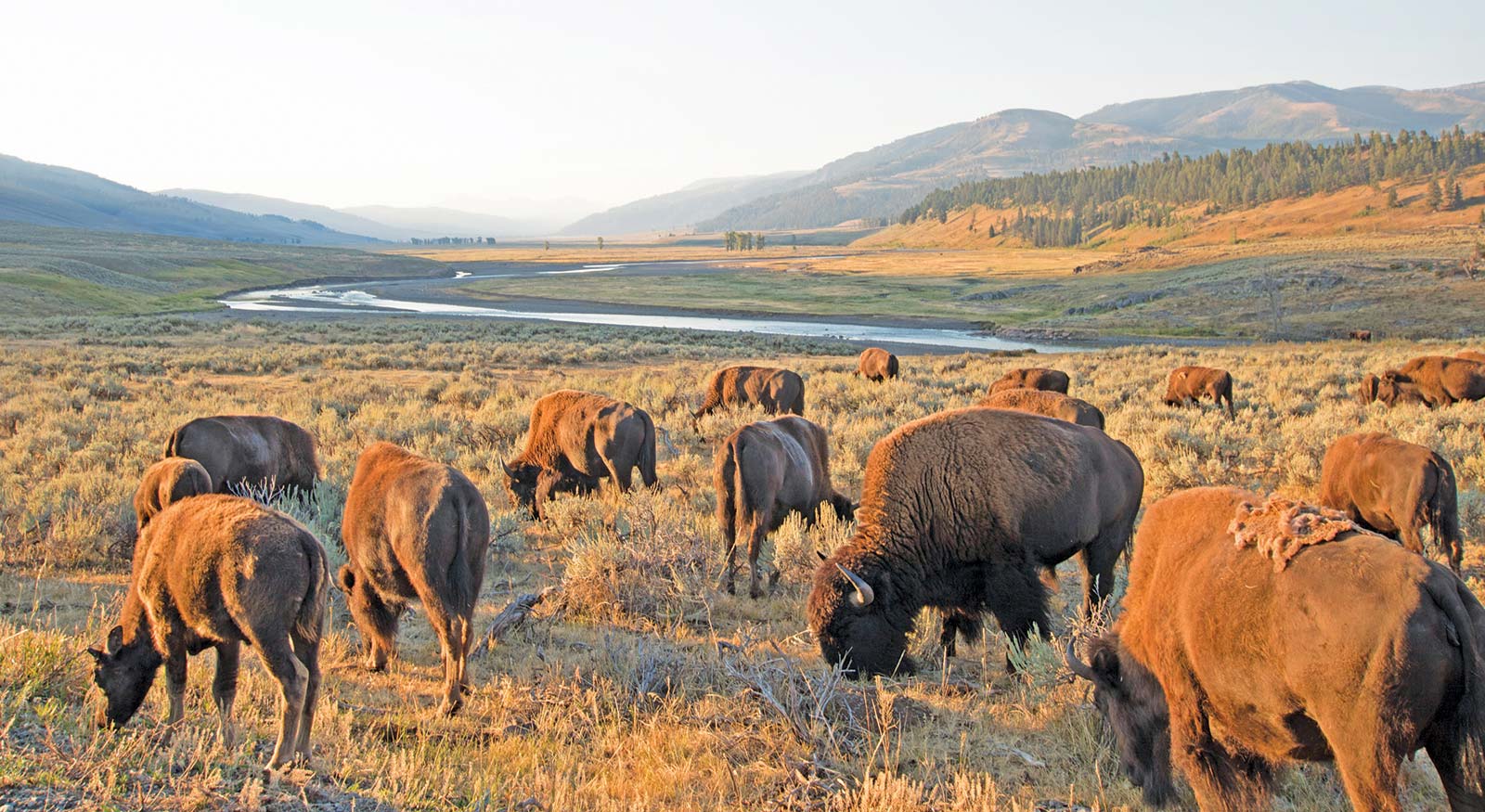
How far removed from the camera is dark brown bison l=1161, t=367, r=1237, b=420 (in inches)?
762

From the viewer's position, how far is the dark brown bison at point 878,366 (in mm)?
25438

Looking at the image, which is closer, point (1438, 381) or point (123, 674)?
point (123, 674)

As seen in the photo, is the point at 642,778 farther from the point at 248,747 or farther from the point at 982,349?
the point at 982,349

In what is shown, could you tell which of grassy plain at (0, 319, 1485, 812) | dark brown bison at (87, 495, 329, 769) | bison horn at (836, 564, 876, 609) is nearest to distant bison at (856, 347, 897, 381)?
grassy plain at (0, 319, 1485, 812)

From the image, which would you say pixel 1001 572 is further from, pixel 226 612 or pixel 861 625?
pixel 226 612

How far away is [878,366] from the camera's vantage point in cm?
2562

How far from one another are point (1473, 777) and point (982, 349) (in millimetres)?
44906

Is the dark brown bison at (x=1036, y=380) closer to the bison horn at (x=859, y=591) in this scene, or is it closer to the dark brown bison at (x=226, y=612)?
the bison horn at (x=859, y=591)

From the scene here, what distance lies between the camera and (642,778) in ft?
14.4

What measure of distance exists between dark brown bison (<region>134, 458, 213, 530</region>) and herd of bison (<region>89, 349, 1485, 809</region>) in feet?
Answer: 0.11

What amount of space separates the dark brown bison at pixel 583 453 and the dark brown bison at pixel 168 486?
3936 millimetres

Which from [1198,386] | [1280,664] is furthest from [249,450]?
[1198,386]

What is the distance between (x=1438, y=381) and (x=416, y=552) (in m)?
19.9

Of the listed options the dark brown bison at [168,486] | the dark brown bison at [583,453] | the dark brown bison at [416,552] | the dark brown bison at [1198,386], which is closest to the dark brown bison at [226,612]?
the dark brown bison at [416,552]
